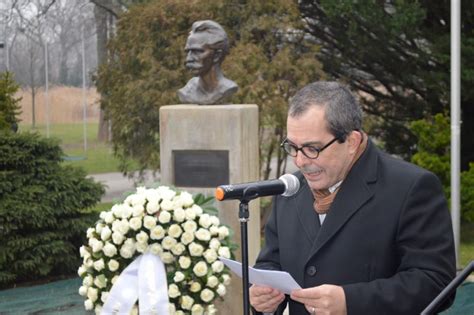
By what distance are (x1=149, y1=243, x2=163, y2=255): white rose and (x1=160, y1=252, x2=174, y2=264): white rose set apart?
0.08ft

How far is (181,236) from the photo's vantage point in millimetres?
5180

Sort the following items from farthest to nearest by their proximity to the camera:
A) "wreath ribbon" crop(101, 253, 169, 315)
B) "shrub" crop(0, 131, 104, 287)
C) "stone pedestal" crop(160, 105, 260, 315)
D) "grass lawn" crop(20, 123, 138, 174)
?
1. "grass lawn" crop(20, 123, 138, 174)
2. "shrub" crop(0, 131, 104, 287)
3. "stone pedestal" crop(160, 105, 260, 315)
4. "wreath ribbon" crop(101, 253, 169, 315)

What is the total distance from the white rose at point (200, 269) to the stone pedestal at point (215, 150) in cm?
316

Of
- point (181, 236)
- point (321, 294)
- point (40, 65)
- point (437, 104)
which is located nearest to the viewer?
point (321, 294)

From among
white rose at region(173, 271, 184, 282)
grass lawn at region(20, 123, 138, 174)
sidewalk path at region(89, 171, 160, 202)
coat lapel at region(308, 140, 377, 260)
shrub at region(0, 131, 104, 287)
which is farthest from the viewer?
grass lawn at region(20, 123, 138, 174)

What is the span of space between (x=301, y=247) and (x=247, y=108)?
492 centimetres

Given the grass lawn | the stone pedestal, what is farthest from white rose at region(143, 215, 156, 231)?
the grass lawn

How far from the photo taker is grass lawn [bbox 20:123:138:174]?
27.9 m

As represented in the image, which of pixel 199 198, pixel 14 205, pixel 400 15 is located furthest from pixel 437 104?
pixel 199 198

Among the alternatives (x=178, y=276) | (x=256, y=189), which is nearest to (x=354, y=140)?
(x=256, y=189)

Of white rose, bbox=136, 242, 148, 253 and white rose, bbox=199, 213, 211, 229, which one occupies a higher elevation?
white rose, bbox=199, 213, 211, 229

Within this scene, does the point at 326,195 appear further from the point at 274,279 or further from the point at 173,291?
the point at 173,291

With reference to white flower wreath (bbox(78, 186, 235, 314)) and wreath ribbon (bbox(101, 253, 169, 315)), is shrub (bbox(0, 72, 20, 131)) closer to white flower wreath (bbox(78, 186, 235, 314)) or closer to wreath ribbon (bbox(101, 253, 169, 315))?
white flower wreath (bbox(78, 186, 235, 314))

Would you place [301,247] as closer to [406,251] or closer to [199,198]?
[406,251]
